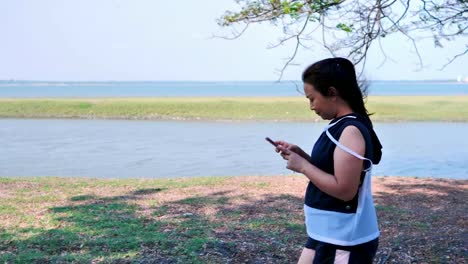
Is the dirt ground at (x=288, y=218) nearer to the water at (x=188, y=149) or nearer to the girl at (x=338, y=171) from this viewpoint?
the girl at (x=338, y=171)

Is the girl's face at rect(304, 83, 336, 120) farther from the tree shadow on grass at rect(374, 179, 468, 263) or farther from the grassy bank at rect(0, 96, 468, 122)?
the grassy bank at rect(0, 96, 468, 122)

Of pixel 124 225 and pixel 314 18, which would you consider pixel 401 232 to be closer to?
pixel 314 18

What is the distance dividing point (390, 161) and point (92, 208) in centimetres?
941

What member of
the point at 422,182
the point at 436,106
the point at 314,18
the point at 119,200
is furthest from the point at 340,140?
the point at 436,106

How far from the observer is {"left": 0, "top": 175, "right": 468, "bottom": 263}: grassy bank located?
4.74 meters

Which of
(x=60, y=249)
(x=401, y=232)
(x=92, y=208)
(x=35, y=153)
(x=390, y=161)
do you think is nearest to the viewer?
(x=60, y=249)

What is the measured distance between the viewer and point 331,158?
2188 mm

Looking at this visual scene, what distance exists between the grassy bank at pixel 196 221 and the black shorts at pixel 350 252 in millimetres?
2332

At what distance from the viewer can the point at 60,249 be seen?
4859mm

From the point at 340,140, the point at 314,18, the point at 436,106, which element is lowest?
the point at 436,106

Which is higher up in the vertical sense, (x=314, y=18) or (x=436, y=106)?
(x=314, y=18)

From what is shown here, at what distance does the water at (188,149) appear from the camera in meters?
12.9

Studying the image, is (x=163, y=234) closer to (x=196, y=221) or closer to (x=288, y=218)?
(x=196, y=221)

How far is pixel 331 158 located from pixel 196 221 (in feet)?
13.2
